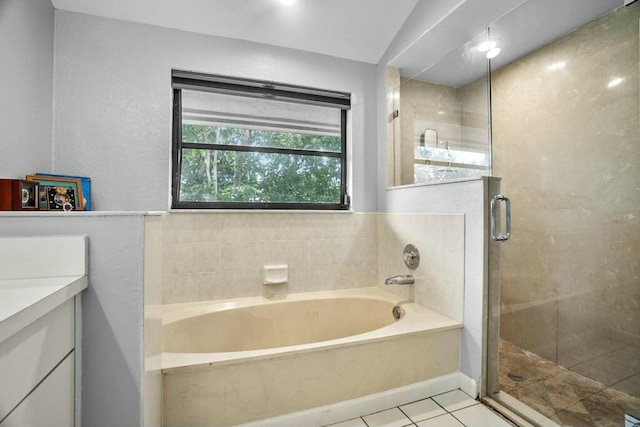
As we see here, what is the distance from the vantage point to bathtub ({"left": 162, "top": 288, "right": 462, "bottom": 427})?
1.28 m

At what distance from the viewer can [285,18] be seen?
2.12 m

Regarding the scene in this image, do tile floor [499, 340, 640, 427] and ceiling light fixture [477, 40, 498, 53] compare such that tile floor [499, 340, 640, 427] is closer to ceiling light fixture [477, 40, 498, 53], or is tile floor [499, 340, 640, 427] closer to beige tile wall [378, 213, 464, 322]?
beige tile wall [378, 213, 464, 322]

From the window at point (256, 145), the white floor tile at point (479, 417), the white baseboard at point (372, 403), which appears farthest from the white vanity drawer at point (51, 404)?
the white floor tile at point (479, 417)

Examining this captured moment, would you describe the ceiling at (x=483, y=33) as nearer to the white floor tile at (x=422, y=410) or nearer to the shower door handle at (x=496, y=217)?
the shower door handle at (x=496, y=217)

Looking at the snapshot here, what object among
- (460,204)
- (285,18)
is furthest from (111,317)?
(285,18)

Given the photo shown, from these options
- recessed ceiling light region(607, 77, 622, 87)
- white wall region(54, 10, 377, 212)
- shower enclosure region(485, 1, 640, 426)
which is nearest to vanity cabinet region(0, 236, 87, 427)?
white wall region(54, 10, 377, 212)

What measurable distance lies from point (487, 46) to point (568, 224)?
3.76 feet

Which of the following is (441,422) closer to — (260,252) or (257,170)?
(260,252)

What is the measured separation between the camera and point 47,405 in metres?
0.69

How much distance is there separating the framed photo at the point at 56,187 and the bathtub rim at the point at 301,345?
0.83 metres

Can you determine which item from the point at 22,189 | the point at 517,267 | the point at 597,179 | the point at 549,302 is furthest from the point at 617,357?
the point at 22,189

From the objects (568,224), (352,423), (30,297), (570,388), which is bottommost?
(352,423)

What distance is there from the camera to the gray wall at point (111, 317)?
842 millimetres

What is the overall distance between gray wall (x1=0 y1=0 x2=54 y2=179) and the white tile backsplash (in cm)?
78
